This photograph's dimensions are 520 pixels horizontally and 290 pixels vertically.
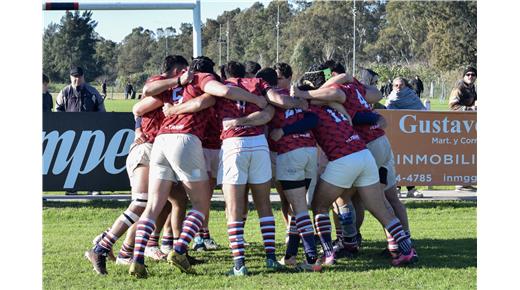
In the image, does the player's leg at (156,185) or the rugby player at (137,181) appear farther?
the rugby player at (137,181)

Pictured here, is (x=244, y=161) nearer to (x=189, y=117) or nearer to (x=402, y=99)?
(x=189, y=117)

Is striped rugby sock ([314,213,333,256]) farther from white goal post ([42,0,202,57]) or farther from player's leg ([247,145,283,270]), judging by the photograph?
white goal post ([42,0,202,57])

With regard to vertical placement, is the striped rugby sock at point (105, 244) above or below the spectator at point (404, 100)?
below

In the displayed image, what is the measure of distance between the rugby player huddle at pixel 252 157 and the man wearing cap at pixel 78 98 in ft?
14.8

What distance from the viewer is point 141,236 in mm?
7430

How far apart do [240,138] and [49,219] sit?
5.13 metres

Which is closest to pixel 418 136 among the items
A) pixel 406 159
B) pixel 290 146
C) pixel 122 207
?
pixel 406 159

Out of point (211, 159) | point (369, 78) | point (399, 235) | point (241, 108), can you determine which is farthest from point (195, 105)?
point (369, 78)

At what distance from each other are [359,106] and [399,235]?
138cm

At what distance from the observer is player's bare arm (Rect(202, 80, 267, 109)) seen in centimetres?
739

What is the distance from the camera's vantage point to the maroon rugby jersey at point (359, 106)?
8.20 m

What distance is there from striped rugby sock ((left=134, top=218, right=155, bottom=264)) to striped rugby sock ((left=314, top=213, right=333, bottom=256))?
167 cm

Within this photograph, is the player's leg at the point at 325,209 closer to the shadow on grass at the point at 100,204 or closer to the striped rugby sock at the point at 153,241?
the striped rugby sock at the point at 153,241

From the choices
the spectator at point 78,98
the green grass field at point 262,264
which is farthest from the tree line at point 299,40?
the green grass field at point 262,264
